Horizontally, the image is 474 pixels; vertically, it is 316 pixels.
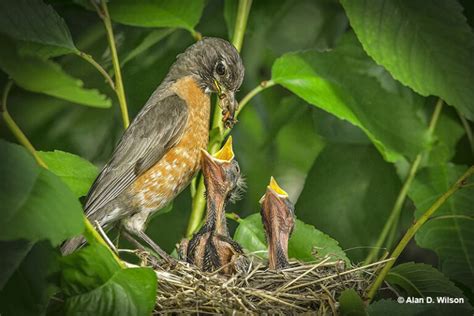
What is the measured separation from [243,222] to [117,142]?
0.47m

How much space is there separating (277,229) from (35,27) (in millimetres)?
946

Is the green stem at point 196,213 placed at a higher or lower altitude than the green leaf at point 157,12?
lower

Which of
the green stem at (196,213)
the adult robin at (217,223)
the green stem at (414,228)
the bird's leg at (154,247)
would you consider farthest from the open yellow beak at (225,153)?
the green stem at (414,228)

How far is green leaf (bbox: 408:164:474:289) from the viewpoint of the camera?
288cm

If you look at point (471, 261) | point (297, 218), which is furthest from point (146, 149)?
point (471, 261)

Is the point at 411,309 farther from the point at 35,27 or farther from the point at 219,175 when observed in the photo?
the point at 35,27

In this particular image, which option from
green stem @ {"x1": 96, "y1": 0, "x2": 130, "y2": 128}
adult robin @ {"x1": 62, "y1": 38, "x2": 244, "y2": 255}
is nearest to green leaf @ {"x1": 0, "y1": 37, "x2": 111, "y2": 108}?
green stem @ {"x1": 96, "y1": 0, "x2": 130, "y2": 128}

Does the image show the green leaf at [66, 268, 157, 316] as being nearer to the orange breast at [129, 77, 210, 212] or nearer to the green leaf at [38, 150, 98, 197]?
the green leaf at [38, 150, 98, 197]

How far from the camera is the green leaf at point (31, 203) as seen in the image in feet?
5.72

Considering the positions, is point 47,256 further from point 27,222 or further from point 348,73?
point 348,73

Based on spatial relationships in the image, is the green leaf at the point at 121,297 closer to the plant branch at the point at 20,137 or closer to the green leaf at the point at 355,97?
the plant branch at the point at 20,137

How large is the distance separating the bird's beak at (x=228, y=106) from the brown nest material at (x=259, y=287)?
426 millimetres

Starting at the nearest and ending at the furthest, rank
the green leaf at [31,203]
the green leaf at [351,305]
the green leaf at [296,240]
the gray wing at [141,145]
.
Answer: the green leaf at [31,203] < the green leaf at [351,305] < the gray wing at [141,145] < the green leaf at [296,240]

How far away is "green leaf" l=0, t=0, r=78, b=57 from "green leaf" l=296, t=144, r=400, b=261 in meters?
1.01
